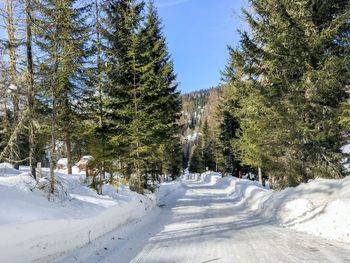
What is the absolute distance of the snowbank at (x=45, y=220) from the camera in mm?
6652

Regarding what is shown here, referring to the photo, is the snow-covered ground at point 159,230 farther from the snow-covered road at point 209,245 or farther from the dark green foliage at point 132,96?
the dark green foliage at point 132,96

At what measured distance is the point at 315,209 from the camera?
37.3 feet

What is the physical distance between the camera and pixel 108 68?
19.2 metres

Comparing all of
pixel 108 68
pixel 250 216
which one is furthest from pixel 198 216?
pixel 108 68

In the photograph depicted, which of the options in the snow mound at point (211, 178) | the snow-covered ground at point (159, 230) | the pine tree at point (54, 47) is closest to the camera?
the snow-covered ground at point (159, 230)

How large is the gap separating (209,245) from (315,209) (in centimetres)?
413

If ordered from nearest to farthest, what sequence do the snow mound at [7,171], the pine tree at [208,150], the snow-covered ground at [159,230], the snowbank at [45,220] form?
the snowbank at [45,220] → the snow-covered ground at [159,230] → the snow mound at [7,171] → the pine tree at [208,150]

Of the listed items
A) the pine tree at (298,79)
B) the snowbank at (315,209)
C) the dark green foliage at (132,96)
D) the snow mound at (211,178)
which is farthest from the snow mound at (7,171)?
the snow mound at (211,178)

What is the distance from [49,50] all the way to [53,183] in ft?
13.2

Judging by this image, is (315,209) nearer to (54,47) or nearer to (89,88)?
(54,47)

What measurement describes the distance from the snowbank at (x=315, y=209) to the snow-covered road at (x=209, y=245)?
44 cm

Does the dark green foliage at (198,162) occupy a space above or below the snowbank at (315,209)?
above

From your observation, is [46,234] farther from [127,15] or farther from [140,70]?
[127,15]

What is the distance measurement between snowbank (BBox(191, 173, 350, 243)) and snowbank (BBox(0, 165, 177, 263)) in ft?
17.5
